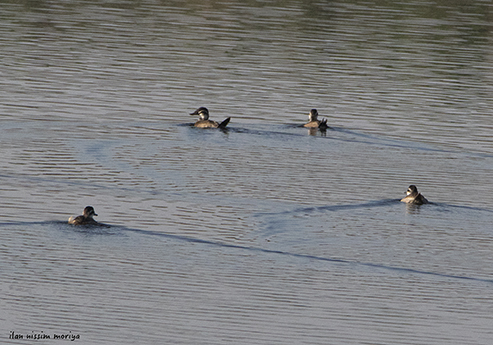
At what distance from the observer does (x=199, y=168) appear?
78.1 feet

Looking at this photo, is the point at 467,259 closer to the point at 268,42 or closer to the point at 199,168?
the point at 199,168

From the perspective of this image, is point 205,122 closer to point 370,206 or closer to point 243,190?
point 243,190

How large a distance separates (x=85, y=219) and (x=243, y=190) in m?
4.40

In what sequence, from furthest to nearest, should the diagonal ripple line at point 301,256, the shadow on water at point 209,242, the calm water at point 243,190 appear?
the shadow on water at point 209,242 → the diagonal ripple line at point 301,256 → the calm water at point 243,190

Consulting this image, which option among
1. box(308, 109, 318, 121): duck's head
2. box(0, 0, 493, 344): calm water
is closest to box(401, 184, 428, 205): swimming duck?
box(0, 0, 493, 344): calm water

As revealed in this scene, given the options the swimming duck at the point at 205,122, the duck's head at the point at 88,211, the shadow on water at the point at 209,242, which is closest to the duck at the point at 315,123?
the swimming duck at the point at 205,122

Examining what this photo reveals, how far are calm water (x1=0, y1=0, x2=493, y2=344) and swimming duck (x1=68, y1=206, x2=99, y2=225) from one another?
22 cm

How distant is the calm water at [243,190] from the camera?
1488 cm

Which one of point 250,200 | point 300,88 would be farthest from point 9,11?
point 250,200

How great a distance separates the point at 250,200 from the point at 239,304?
620 cm

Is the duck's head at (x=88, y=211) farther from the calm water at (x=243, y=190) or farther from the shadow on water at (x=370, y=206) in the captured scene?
the shadow on water at (x=370, y=206)

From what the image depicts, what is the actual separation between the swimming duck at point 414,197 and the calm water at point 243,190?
140 mm

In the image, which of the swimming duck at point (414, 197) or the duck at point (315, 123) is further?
the duck at point (315, 123)

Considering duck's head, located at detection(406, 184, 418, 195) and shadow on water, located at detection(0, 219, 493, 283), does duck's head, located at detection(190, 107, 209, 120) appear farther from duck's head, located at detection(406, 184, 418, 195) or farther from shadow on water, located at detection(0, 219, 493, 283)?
shadow on water, located at detection(0, 219, 493, 283)
